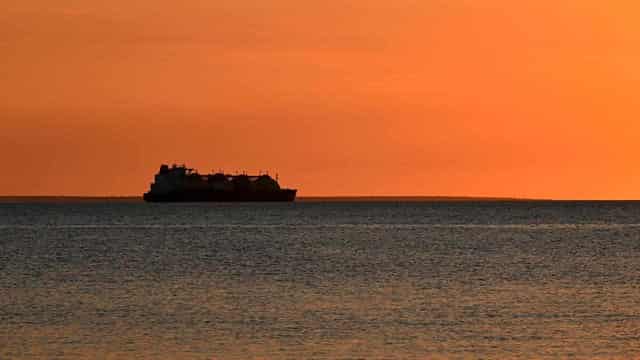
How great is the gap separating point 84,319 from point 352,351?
1354 centimetres

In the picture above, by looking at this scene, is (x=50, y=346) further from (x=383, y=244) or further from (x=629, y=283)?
(x=383, y=244)

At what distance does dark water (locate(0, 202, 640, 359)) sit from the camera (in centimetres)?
5203

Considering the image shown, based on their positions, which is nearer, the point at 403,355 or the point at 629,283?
the point at 403,355

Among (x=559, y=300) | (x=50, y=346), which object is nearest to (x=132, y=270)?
(x=559, y=300)

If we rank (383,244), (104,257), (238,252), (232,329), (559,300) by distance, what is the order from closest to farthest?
1. (232,329)
2. (559,300)
3. (104,257)
4. (238,252)
5. (383,244)

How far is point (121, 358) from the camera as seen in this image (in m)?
49.5

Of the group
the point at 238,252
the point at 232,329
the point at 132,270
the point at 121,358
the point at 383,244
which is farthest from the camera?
the point at 383,244

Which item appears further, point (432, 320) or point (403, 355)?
point (432, 320)

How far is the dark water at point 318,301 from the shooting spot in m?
52.0

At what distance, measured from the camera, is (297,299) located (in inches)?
2758

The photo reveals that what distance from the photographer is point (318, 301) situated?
68.9 m

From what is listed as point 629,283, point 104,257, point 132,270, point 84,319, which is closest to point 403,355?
point 84,319

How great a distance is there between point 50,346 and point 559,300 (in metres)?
25.7

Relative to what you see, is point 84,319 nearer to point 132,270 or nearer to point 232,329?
point 232,329
